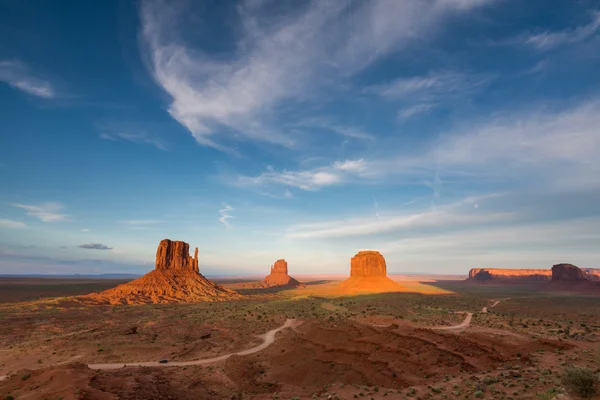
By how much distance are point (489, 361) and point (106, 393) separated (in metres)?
33.9

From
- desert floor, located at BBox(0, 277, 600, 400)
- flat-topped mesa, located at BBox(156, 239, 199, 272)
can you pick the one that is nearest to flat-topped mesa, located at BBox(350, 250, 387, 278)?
flat-topped mesa, located at BBox(156, 239, 199, 272)

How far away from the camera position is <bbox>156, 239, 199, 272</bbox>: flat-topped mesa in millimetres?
133500

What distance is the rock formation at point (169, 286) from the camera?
10779 centimetres

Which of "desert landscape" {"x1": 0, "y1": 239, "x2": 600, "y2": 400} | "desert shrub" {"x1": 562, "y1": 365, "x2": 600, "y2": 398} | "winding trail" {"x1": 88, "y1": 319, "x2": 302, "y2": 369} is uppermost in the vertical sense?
"desert shrub" {"x1": 562, "y1": 365, "x2": 600, "y2": 398}

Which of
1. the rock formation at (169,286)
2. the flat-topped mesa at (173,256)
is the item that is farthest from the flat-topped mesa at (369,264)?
the flat-topped mesa at (173,256)

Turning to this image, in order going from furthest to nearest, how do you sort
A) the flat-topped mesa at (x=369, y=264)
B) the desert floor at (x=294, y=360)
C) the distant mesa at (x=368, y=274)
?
the flat-topped mesa at (x=369, y=264) → the distant mesa at (x=368, y=274) → the desert floor at (x=294, y=360)

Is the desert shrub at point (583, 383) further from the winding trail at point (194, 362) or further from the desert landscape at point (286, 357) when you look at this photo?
the winding trail at point (194, 362)

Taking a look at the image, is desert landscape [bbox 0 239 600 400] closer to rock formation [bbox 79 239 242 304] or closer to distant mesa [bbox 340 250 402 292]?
rock formation [bbox 79 239 242 304]

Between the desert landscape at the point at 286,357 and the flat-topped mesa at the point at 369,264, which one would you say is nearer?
the desert landscape at the point at 286,357

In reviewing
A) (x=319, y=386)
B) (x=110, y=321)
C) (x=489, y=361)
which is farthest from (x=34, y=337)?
(x=489, y=361)

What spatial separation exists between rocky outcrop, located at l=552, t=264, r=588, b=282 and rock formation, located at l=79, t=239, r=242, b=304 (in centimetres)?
17567

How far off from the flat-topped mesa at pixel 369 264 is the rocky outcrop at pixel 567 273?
4118 inches

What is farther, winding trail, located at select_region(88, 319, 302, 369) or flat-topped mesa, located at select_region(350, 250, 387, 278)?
flat-topped mesa, located at select_region(350, 250, 387, 278)

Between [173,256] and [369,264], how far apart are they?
92.7m
